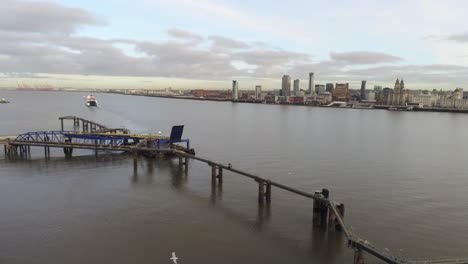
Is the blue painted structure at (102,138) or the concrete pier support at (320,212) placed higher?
the blue painted structure at (102,138)

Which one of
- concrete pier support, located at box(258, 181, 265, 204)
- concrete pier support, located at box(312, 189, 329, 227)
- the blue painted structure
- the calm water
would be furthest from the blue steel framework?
concrete pier support, located at box(312, 189, 329, 227)

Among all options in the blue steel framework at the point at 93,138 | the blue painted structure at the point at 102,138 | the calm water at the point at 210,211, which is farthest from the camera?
the blue steel framework at the point at 93,138

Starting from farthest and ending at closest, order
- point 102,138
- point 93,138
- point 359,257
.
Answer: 1. point 102,138
2. point 93,138
3. point 359,257

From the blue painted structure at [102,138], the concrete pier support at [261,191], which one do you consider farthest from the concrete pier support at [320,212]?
the blue painted structure at [102,138]

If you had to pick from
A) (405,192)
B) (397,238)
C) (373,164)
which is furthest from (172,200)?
(373,164)

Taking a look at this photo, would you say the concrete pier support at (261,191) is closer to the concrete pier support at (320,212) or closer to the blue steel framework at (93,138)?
the concrete pier support at (320,212)

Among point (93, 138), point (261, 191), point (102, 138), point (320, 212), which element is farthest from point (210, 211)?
point (93, 138)

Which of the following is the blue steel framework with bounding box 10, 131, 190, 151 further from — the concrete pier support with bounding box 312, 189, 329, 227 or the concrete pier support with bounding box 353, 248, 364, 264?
the concrete pier support with bounding box 353, 248, 364, 264

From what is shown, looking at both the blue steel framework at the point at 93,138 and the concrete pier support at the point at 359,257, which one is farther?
the blue steel framework at the point at 93,138

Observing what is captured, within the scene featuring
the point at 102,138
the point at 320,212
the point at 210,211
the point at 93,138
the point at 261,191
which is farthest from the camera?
the point at 102,138

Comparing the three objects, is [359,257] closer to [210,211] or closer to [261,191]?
[261,191]

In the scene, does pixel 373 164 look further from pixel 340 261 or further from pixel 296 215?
pixel 340 261

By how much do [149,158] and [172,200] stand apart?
16.0 meters

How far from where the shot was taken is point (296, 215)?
21.9 meters
